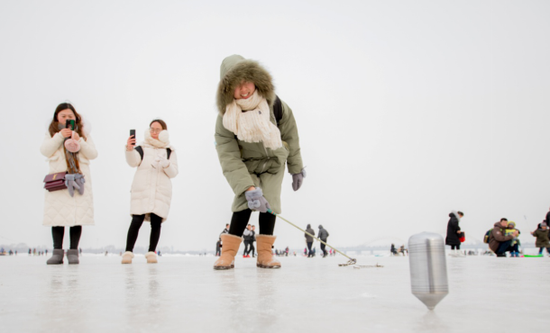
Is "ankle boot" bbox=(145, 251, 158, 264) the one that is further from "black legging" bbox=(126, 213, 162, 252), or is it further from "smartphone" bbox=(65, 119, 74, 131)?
"smartphone" bbox=(65, 119, 74, 131)

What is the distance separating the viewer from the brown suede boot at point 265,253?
3.29 m

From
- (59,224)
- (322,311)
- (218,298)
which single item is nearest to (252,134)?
(218,298)

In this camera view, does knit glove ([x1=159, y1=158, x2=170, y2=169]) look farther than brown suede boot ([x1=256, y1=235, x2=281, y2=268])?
Yes

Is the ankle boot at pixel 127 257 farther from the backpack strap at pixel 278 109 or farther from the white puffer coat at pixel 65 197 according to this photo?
the backpack strap at pixel 278 109

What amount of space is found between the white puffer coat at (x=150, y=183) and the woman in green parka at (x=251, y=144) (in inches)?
72.1

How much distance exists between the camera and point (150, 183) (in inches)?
190

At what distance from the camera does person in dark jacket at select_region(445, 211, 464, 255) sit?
10.1m

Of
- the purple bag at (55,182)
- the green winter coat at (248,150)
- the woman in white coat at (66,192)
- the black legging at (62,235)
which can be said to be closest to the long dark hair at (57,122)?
the woman in white coat at (66,192)

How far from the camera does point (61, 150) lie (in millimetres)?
4523

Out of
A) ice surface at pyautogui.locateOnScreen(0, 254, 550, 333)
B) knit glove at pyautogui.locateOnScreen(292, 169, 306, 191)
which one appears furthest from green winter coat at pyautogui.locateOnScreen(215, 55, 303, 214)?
ice surface at pyautogui.locateOnScreen(0, 254, 550, 333)

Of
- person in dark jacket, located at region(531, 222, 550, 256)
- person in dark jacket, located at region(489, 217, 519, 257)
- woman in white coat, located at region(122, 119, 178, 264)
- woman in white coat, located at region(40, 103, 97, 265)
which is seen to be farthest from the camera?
person in dark jacket, located at region(531, 222, 550, 256)

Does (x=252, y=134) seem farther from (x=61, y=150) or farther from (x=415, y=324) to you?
(x=61, y=150)

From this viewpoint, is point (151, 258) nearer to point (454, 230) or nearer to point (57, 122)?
point (57, 122)

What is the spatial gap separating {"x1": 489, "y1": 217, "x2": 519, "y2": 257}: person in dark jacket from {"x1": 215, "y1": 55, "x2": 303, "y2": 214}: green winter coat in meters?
7.19
